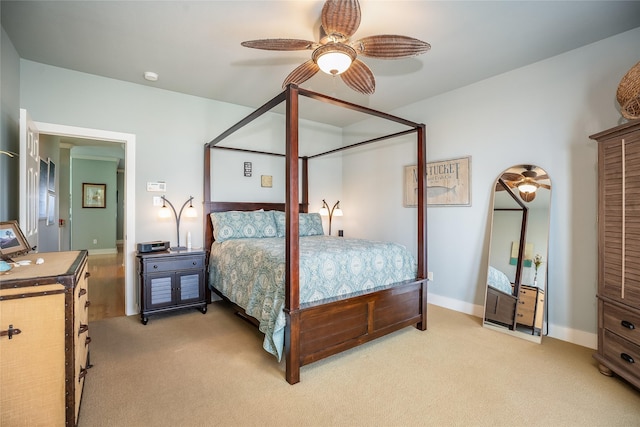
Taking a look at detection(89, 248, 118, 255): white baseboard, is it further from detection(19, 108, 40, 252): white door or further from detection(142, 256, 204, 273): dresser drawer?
detection(142, 256, 204, 273): dresser drawer

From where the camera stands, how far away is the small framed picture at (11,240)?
1830 mm

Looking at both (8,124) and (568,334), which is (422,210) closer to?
(568,334)

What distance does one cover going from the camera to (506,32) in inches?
98.7

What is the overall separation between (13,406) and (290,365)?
55.9 inches

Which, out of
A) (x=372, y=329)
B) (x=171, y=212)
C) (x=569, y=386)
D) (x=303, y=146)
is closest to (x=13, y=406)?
(x=372, y=329)

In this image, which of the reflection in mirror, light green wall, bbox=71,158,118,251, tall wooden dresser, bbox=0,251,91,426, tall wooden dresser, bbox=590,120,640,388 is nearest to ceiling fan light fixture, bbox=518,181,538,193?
the reflection in mirror

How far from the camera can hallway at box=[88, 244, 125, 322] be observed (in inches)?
141

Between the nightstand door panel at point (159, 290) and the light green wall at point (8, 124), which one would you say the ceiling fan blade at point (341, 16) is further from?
the nightstand door panel at point (159, 290)

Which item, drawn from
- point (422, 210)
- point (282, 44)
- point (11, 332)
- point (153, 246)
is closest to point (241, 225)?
point (153, 246)

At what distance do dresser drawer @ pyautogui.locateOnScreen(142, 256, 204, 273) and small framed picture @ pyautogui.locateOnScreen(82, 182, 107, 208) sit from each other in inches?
253

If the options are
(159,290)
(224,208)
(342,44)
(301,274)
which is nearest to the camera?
(342,44)

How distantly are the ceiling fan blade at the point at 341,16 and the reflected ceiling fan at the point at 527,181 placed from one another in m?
2.37

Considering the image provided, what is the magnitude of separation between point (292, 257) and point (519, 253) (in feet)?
8.10

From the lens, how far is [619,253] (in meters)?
2.15
